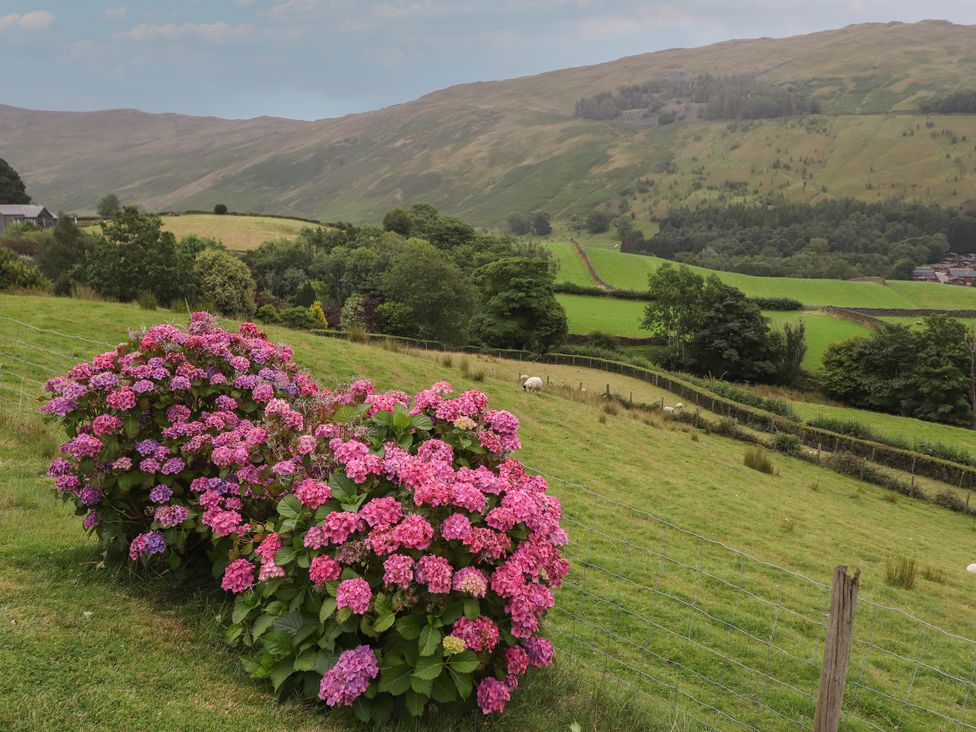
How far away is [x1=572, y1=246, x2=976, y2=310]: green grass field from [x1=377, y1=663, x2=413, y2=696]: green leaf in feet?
313

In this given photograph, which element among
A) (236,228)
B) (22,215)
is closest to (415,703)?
(236,228)

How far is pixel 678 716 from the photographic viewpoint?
18.1 feet

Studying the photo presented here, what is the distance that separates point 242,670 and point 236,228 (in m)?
95.5

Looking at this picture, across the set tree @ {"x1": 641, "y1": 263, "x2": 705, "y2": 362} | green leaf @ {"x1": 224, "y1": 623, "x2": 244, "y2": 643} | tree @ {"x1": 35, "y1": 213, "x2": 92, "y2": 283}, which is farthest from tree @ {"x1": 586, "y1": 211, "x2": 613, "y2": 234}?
green leaf @ {"x1": 224, "y1": 623, "x2": 244, "y2": 643}

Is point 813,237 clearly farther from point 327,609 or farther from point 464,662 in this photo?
point 327,609

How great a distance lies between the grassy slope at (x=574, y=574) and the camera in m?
4.34

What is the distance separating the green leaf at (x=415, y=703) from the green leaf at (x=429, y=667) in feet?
0.60

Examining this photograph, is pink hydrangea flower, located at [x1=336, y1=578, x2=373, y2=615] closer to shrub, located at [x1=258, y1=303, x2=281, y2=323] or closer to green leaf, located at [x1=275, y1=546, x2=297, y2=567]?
green leaf, located at [x1=275, y1=546, x2=297, y2=567]

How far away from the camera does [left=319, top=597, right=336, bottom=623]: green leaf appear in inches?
163

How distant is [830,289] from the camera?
99438mm

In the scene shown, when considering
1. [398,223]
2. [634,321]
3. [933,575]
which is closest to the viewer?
Result: [933,575]

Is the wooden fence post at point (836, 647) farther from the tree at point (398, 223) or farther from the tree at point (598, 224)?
the tree at point (598, 224)

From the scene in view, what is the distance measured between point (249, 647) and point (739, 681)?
5562 millimetres

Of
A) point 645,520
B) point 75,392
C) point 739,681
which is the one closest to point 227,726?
point 75,392
